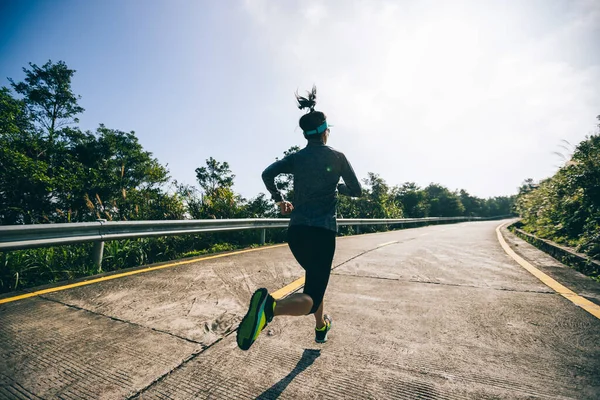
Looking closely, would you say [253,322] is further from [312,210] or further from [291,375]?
[312,210]

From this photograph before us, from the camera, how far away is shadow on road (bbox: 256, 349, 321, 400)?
164 cm

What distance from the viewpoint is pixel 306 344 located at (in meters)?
2.30

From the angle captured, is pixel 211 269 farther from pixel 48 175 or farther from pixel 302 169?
pixel 48 175

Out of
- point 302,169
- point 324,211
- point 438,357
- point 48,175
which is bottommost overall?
point 438,357

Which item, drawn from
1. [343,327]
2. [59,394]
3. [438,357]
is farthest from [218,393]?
[438,357]

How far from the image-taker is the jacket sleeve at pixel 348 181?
2430 millimetres

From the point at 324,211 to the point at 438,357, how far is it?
54.5 inches

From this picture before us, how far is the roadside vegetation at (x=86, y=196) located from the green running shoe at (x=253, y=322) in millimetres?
3853

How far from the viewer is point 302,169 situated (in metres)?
2.33

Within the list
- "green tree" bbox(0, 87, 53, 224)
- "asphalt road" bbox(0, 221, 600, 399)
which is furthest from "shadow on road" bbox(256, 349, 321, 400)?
"green tree" bbox(0, 87, 53, 224)

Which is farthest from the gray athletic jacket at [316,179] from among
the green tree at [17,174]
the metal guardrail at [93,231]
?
the green tree at [17,174]

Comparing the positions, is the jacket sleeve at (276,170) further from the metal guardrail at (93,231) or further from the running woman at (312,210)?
the metal guardrail at (93,231)

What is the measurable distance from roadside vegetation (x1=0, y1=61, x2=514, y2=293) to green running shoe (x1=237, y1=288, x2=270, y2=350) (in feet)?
12.6

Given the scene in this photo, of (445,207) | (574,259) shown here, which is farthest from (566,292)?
(445,207)
